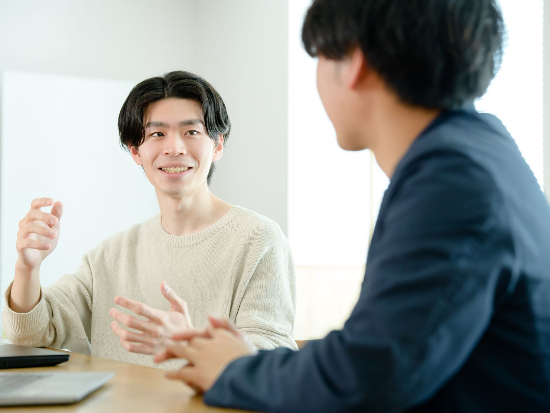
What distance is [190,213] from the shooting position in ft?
5.63

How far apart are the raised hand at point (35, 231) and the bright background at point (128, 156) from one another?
7.31 ft

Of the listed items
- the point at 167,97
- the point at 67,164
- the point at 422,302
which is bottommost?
the point at 422,302

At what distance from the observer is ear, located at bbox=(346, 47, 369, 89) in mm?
688

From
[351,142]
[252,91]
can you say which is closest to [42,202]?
[351,142]

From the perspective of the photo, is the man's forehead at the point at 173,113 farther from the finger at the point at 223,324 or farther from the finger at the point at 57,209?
the finger at the point at 223,324

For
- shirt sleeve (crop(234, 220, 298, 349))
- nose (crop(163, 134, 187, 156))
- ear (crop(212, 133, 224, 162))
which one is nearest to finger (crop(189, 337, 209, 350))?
shirt sleeve (crop(234, 220, 298, 349))

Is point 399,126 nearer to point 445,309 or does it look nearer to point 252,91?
point 445,309

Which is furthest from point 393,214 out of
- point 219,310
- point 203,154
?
point 203,154

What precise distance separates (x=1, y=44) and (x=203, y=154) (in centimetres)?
274

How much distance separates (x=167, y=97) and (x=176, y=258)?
0.45 m

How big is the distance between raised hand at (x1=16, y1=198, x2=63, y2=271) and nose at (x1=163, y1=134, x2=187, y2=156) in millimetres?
381

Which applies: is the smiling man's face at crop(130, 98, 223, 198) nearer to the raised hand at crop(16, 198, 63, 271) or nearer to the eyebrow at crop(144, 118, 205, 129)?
the eyebrow at crop(144, 118, 205, 129)

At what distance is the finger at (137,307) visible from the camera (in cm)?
94

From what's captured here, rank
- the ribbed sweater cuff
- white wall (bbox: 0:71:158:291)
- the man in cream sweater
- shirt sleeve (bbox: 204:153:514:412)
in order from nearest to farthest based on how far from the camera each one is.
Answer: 1. shirt sleeve (bbox: 204:153:514:412)
2. the ribbed sweater cuff
3. the man in cream sweater
4. white wall (bbox: 0:71:158:291)
